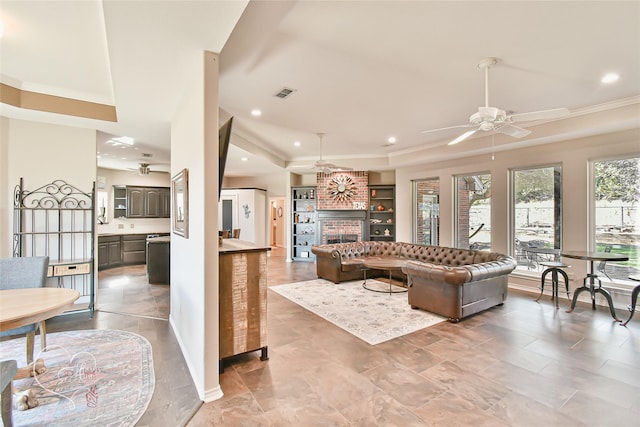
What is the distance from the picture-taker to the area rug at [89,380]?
206 cm

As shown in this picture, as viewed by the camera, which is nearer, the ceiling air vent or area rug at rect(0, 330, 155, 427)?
area rug at rect(0, 330, 155, 427)

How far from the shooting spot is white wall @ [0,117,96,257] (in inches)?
149

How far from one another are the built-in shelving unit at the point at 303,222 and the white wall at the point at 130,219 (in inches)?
149

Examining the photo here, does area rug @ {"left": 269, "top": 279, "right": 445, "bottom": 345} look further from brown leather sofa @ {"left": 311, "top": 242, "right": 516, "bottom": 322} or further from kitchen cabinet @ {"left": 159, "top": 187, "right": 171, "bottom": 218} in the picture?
kitchen cabinet @ {"left": 159, "top": 187, "right": 171, "bottom": 218}

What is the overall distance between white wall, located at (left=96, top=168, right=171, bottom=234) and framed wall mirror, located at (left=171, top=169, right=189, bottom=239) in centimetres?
570

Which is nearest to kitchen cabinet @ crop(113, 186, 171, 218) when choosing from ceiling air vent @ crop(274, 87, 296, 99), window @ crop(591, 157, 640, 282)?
ceiling air vent @ crop(274, 87, 296, 99)

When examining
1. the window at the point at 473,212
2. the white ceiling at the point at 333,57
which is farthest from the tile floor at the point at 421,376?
the white ceiling at the point at 333,57

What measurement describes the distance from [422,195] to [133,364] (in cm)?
694

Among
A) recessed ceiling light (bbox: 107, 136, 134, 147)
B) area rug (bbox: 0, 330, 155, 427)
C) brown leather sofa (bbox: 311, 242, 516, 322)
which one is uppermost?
recessed ceiling light (bbox: 107, 136, 134, 147)

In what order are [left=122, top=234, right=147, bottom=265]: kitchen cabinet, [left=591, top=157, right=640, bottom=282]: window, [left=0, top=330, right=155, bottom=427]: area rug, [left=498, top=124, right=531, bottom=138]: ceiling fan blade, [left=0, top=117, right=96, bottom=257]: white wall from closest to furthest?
[left=0, top=330, right=155, bottom=427]: area rug, [left=498, top=124, right=531, bottom=138]: ceiling fan blade, [left=0, top=117, right=96, bottom=257]: white wall, [left=591, top=157, right=640, bottom=282]: window, [left=122, top=234, right=147, bottom=265]: kitchen cabinet

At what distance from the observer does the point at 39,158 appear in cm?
398

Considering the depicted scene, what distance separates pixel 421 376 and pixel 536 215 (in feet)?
15.0

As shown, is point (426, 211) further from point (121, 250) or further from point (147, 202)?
point (121, 250)

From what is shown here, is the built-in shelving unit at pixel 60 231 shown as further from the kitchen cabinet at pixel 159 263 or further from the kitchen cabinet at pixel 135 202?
the kitchen cabinet at pixel 135 202
